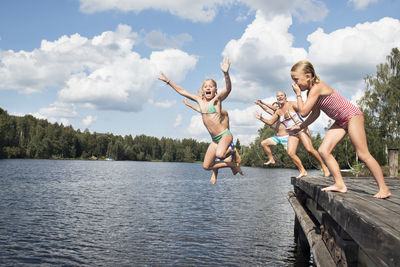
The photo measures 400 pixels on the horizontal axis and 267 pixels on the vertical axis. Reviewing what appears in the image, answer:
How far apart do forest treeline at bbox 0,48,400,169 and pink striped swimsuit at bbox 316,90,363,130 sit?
1717cm

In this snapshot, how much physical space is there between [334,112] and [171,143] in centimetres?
19450

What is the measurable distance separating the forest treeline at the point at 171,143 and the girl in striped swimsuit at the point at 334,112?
55.6ft

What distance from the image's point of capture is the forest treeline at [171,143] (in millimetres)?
46875

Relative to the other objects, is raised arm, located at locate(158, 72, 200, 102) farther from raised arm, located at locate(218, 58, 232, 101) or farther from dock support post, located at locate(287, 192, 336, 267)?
dock support post, located at locate(287, 192, 336, 267)

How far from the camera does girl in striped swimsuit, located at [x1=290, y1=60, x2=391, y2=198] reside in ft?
18.4

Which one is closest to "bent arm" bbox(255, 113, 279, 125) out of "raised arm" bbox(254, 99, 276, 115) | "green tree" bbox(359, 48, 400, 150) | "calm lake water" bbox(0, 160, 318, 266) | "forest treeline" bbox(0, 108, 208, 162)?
"raised arm" bbox(254, 99, 276, 115)

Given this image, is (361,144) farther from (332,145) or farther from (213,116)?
(213,116)

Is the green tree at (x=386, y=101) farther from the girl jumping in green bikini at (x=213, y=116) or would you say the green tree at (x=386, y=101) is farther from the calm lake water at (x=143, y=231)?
the girl jumping in green bikini at (x=213, y=116)

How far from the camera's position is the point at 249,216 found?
24062mm

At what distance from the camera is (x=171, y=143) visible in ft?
654

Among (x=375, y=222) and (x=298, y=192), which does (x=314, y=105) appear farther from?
(x=298, y=192)

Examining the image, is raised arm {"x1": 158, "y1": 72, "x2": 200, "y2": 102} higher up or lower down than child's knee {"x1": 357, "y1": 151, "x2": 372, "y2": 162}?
higher up

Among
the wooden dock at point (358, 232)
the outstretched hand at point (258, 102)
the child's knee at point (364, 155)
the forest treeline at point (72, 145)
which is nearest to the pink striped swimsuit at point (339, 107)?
the child's knee at point (364, 155)

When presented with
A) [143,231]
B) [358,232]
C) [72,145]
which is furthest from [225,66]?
[72,145]
